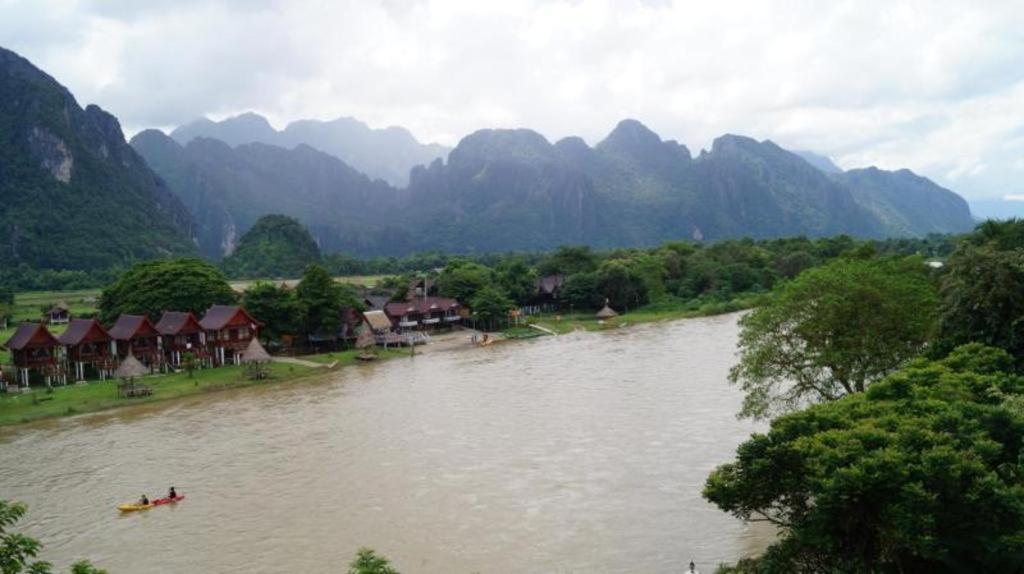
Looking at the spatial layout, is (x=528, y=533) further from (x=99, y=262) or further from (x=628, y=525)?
(x=99, y=262)

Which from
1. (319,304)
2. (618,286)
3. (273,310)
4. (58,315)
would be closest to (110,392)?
(273,310)

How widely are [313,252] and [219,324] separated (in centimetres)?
6324

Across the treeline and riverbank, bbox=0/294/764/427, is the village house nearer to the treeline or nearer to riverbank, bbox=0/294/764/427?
riverbank, bbox=0/294/764/427

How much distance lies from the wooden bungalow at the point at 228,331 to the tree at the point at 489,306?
15.4 m

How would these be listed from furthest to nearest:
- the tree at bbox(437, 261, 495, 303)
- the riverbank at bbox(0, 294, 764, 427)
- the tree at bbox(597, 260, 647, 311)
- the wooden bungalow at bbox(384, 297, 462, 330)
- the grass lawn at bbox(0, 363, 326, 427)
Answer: the tree at bbox(597, 260, 647, 311) → the tree at bbox(437, 261, 495, 303) → the wooden bungalow at bbox(384, 297, 462, 330) → the riverbank at bbox(0, 294, 764, 427) → the grass lawn at bbox(0, 363, 326, 427)

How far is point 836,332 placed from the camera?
18406 mm

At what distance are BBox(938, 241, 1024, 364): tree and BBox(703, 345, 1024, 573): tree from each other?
2903 mm

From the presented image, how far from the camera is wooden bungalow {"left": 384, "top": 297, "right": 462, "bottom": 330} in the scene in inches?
1946

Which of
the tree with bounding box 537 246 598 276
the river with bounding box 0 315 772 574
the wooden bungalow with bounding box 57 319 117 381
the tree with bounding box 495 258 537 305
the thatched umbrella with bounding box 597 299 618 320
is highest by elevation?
the tree with bounding box 537 246 598 276

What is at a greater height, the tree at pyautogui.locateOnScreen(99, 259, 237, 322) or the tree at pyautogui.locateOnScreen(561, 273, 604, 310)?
the tree at pyautogui.locateOnScreen(99, 259, 237, 322)

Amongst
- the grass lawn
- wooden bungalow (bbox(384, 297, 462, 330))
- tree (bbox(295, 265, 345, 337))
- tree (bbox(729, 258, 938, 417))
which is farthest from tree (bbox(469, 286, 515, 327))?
tree (bbox(729, 258, 938, 417))

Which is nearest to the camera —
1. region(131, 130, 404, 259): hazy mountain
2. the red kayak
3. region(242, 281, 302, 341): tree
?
the red kayak

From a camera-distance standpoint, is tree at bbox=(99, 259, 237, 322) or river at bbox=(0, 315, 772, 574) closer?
river at bbox=(0, 315, 772, 574)

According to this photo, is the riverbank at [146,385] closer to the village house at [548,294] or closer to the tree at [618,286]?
the village house at [548,294]
